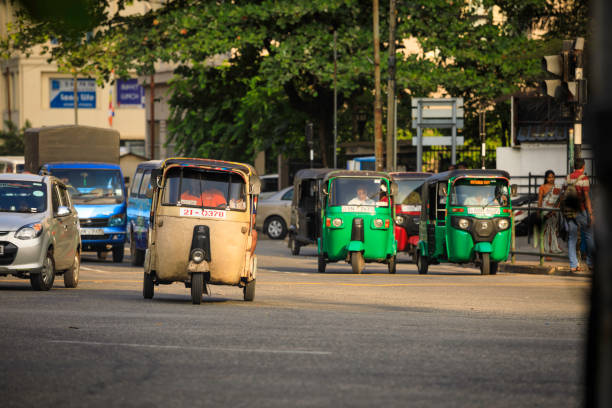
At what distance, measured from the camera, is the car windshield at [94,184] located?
26.9m

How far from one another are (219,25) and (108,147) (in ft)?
16.6

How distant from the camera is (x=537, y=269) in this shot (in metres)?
23.0

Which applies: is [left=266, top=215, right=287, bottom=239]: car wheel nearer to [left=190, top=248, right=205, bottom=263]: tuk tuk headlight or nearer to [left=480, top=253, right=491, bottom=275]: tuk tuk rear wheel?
[left=480, top=253, right=491, bottom=275]: tuk tuk rear wheel

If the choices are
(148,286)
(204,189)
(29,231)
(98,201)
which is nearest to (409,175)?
(98,201)

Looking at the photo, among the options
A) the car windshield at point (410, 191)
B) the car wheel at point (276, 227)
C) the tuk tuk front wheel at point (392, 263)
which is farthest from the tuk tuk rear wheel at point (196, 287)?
the car wheel at point (276, 227)

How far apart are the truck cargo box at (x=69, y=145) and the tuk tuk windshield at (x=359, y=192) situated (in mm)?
13617

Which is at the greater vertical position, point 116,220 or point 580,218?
point 580,218

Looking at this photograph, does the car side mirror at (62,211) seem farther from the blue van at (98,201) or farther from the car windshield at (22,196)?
the blue van at (98,201)

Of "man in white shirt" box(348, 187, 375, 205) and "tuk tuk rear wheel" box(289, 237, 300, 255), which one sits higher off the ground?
"man in white shirt" box(348, 187, 375, 205)

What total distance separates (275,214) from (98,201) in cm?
1257

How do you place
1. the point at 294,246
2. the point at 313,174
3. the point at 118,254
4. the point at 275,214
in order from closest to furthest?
the point at 118,254
the point at 313,174
the point at 294,246
the point at 275,214

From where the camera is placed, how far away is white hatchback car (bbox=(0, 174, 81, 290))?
1625 centimetres

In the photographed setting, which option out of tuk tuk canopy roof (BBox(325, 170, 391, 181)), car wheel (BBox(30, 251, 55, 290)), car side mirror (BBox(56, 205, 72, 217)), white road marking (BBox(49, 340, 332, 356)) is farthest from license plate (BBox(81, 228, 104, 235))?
white road marking (BBox(49, 340, 332, 356))

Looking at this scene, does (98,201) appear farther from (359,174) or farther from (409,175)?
(409,175)
